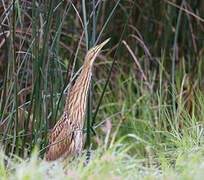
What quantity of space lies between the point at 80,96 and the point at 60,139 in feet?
0.83

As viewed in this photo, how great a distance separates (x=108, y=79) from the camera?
79.9 inches

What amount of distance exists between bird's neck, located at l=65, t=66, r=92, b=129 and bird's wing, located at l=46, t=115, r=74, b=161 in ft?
0.19

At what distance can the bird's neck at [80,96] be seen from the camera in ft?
6.51

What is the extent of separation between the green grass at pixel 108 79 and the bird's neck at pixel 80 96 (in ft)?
0.24

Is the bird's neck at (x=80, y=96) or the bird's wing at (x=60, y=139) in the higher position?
the bird's neck at (x=80, y=96)

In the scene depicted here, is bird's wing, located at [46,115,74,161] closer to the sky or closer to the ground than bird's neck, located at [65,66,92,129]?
closer to the ground

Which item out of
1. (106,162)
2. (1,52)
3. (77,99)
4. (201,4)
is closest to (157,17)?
(201,4)

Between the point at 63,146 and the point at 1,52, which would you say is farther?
the point at 1,52

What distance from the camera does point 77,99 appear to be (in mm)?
2020

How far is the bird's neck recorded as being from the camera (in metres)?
1.98

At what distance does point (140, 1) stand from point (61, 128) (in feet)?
5.86

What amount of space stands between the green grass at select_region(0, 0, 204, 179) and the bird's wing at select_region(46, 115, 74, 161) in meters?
0.06

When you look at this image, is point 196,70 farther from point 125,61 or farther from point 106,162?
point 106,162

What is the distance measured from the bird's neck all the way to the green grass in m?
0.07
